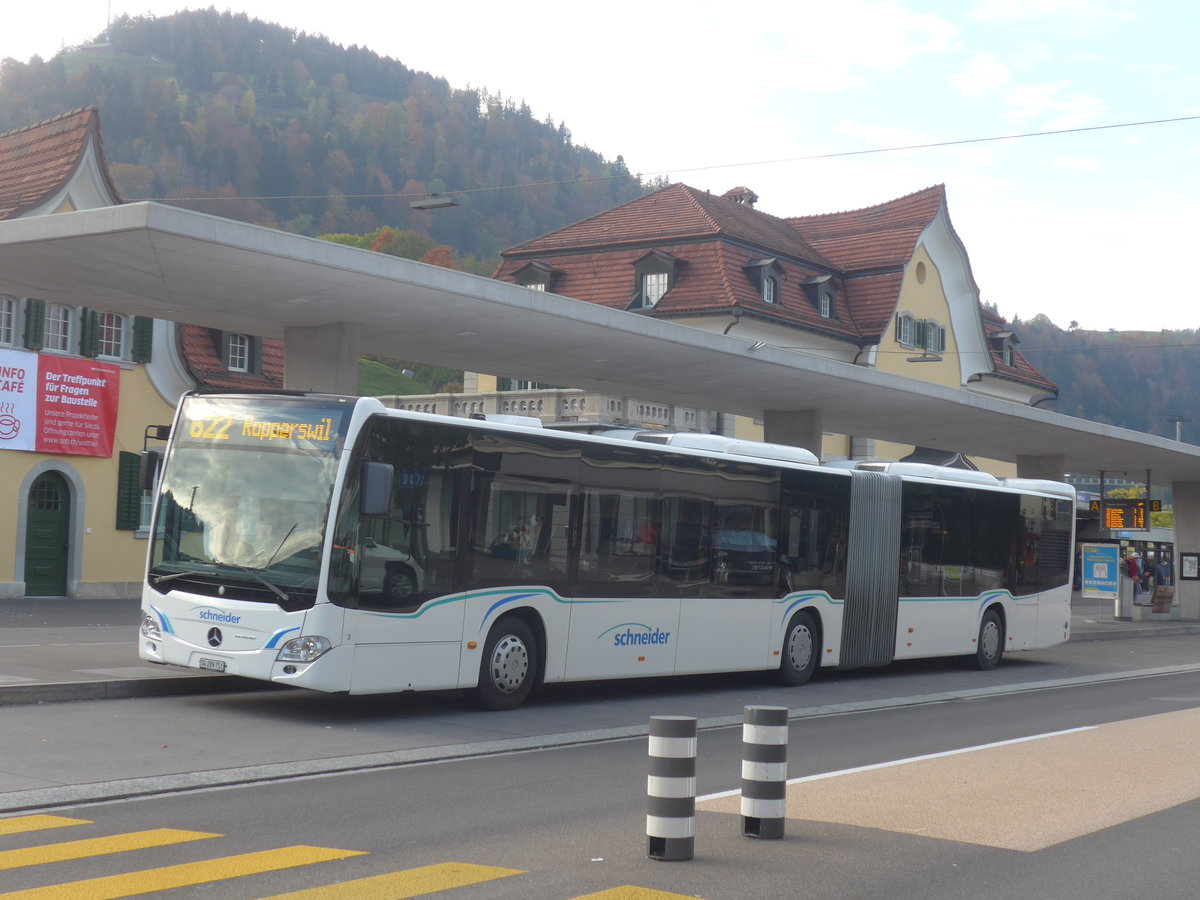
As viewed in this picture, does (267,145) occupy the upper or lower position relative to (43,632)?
upper

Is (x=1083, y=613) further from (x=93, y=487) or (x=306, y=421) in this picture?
(x=306, y=421)

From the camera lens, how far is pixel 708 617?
16.8 m

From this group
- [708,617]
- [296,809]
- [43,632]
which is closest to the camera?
[296,809]

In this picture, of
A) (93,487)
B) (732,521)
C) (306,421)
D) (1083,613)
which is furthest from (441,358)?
(1083,613)

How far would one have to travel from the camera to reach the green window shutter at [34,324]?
98.0 ft

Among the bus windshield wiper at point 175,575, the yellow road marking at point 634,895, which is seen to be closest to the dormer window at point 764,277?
the bus windshield wiper at point 175,575

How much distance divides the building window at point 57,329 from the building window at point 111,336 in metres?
0.85

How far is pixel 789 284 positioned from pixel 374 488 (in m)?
39.2

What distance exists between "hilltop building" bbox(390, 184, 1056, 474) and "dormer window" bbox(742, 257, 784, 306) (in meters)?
0.05

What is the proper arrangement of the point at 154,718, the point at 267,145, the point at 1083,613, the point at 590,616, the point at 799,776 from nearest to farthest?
the point at 799,776 → the point at 154,718 → the point at 590,616 → the point at 1083,613 → the point at 267,145

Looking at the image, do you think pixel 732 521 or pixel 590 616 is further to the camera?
pixel 732 521

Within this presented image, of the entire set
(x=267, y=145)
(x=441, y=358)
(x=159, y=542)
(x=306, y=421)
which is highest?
(x=267, y=145)

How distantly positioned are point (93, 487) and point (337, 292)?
17138mm

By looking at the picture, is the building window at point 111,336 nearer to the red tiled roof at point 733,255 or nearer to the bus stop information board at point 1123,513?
the red tiled roof at point 733,255
